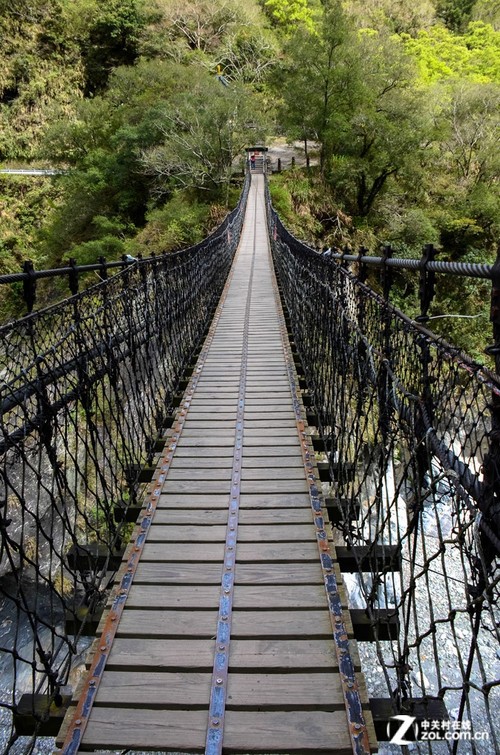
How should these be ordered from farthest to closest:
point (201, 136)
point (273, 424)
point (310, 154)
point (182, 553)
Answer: point (310, 154) → point (201, 136) → point (273, 424) → point (182, 553)

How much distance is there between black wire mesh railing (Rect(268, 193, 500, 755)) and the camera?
0.89 m

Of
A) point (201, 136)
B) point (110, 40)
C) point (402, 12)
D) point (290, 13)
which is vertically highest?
point (402, 12)

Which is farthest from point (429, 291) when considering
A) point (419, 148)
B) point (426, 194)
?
point (426, 194)

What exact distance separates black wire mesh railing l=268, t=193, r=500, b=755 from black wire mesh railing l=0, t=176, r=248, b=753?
97 centimetres

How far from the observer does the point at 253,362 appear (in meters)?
4.10

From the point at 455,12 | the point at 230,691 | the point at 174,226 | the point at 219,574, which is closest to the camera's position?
the point at 230,691

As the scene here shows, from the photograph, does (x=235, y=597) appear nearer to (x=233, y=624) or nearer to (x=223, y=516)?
(x=233, y=624)

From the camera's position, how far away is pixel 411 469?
2.29 meters

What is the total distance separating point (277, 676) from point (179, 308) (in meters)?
3.09

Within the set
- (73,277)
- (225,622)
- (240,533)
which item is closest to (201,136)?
(73,277)

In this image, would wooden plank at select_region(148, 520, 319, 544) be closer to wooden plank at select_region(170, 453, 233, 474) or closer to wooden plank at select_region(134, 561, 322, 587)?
wooden plank at select_region(134, 561, 322, 587)

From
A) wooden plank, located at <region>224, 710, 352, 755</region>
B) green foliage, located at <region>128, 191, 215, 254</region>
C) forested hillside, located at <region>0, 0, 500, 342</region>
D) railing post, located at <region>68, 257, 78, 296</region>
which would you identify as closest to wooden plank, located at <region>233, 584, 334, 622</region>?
wooden plank, located at <region>224, 710, 352, 755</region>

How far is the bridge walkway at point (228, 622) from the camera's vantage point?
4.02 ft

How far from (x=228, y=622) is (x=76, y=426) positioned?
2.83 feet
